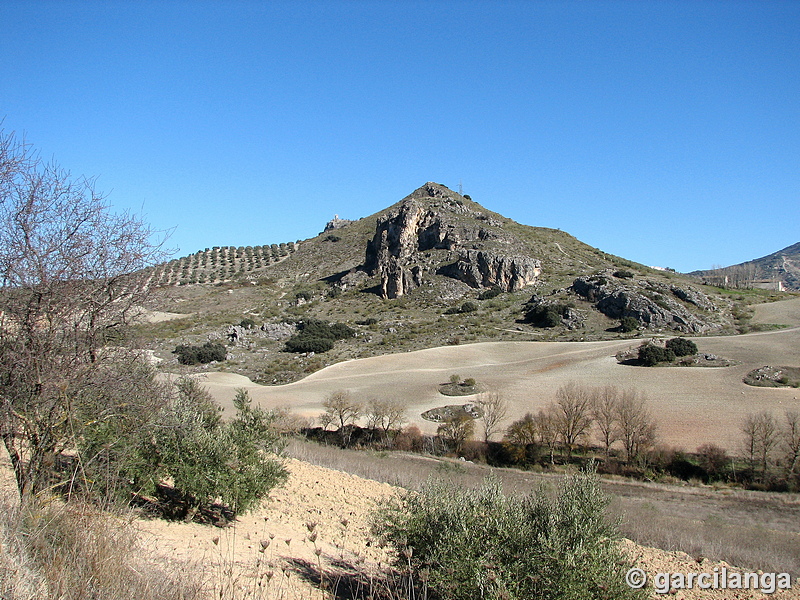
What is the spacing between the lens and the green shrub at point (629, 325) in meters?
45.7

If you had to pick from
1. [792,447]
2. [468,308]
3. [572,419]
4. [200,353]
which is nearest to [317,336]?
[200,353]

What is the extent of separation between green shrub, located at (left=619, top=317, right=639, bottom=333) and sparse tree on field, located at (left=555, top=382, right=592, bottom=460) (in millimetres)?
25436

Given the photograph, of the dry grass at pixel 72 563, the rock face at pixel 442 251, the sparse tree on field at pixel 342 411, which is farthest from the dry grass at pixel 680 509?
the rock face at pixel 442 251

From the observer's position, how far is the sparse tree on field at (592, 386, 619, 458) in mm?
21484

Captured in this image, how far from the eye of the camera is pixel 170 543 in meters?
8.13

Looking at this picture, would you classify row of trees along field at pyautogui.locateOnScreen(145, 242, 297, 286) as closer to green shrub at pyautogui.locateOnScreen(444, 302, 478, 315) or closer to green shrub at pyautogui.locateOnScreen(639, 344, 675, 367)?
green shrub at pyautogui.locateOnScreen(444, 302, 478, 315)

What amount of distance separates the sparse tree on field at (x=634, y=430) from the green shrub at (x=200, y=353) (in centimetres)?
3487

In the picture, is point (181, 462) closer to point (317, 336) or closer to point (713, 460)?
point (713, 460)

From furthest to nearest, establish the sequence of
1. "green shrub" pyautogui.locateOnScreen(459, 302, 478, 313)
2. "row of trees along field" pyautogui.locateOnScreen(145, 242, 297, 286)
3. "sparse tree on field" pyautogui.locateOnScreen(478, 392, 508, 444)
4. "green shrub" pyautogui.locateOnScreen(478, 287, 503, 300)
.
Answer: "row of trees along field" pyautogui.locateOnScreen(145, 242, 297, 286) < "green shrub" pyautogui.locateOnScreen(478, 287, 503, 300) < "green shrub" pyautogui.locateOnScreen(459, 302, 478, 313) < "sparse tree on field" pyautogui.locateOnScreen(478, 392, 508, 444)

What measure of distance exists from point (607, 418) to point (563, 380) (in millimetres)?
10524

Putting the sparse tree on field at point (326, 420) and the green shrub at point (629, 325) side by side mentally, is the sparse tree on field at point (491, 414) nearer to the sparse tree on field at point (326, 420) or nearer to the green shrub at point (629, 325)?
the sparse tree on field at point (326, 420)

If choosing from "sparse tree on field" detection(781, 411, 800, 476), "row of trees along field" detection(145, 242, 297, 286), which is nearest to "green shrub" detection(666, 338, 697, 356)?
"sparse tree on field" detection(781, 411, 800, 476)

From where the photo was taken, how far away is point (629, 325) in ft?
150

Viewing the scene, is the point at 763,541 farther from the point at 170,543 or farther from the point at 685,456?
the point at 170,543
